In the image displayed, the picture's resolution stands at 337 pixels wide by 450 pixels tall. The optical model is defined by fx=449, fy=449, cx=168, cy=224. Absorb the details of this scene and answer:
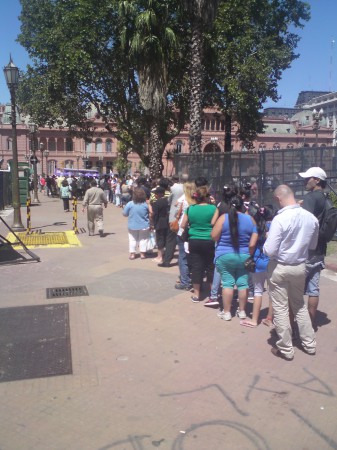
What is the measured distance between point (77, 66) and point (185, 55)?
17.9ft

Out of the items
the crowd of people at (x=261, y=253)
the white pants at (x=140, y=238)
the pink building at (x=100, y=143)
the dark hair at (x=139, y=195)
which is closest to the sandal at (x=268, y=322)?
the crowd of people at (x=261, y=253)

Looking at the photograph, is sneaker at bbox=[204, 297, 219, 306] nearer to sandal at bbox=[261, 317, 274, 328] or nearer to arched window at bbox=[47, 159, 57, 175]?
sandal at bbox=[261, 317, 274, 328]

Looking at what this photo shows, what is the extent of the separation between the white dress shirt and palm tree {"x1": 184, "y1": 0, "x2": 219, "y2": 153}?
39.9ft

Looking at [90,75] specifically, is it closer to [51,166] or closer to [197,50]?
[197,50]

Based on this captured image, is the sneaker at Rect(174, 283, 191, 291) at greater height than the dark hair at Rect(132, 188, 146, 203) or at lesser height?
lesser

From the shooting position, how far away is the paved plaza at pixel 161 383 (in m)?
3.23

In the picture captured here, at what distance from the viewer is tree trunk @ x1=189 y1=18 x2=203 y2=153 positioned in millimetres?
15352

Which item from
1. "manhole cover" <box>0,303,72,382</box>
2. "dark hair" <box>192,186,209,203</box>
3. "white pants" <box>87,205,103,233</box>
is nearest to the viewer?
"manhole cover" <box>0,303,72,382</box>

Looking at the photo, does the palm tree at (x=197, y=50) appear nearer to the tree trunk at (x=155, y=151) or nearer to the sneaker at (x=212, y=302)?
the tree trunk at (x=155, y=151)

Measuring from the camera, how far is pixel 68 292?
6.88 metres

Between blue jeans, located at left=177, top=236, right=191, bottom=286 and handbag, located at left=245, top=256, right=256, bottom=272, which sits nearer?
handbag, located at left=245, top=256, right=256, bottom=272

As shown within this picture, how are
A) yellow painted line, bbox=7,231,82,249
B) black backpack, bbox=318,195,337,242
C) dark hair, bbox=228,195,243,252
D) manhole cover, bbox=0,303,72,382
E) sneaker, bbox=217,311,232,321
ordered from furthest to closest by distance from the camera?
yellow painted line, bbox=7,231,82,249 → sneaker, bbox=217,311,232,321 → dark hair, bbox=228,195,243,252 → black backpack, bbox=318,195,337,242 → manhole cover, bbox=0,303,72,382

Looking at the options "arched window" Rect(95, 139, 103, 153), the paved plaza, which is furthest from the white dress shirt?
"arched window" Rect(95, 139, 103, 153)

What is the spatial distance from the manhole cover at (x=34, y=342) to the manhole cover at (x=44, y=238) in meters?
5.33
